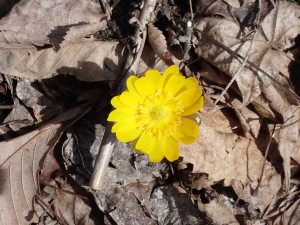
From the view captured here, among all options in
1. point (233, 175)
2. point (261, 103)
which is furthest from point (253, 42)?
point (233, 175)

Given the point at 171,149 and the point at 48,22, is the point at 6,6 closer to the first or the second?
the point at 48,22

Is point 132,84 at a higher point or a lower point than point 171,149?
higher

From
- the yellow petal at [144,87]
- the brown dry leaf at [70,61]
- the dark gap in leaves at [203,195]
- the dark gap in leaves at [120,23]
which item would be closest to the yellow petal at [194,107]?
the yellow petal at [144,87]

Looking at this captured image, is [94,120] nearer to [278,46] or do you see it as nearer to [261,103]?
[261,103]

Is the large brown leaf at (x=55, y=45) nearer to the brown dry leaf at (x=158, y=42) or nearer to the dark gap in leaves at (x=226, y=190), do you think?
the brown dry leaf at (x=158, y=42)

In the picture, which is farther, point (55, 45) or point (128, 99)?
point (55, 45)

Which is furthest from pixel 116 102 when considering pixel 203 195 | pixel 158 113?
pixel 203 195

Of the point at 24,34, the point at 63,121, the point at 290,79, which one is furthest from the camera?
the point at 290,79
